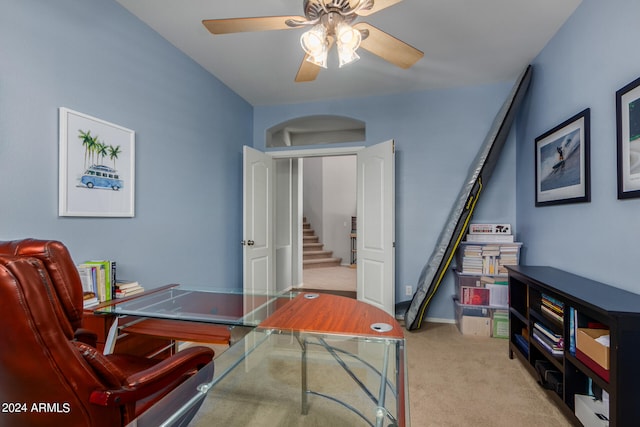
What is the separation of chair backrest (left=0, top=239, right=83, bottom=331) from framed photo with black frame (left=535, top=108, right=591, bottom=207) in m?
2.94

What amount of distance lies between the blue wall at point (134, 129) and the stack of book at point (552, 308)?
9.67 feet

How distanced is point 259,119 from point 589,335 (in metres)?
3.99

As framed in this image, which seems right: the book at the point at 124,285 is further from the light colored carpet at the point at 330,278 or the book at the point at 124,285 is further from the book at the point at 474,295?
the light colored carpet at the point at 330,278

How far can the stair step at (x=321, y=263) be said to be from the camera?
7219 mm

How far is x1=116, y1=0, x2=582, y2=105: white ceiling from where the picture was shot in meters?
2.22

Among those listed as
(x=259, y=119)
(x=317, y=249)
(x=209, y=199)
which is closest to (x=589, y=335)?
(x=209, y=199)

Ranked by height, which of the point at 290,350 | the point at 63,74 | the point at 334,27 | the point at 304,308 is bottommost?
the point at 290,350

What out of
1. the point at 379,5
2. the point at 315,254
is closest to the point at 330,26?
the point at 379,5

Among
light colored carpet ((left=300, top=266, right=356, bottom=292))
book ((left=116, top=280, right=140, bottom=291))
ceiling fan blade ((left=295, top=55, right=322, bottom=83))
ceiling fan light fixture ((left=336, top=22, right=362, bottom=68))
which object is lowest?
light colored carpet ((left=300, top=266, right=356, bottom=292))

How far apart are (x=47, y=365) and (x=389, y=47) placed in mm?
2054

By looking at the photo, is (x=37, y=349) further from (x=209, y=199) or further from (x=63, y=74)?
(x=209, y=199)

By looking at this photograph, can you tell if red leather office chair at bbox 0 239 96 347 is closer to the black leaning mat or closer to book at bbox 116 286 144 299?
book at bbox 116 286 144 299

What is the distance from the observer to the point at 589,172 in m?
2.09

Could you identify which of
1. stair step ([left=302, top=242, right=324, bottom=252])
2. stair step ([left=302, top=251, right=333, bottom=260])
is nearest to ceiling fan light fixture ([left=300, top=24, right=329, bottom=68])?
stair step ([left=302, top=251, right=333, bottom=260])
